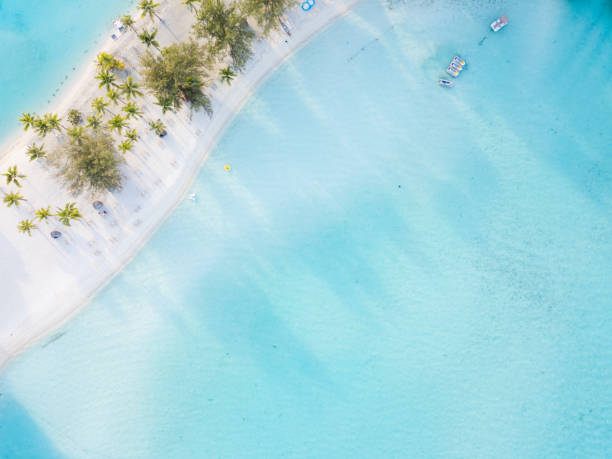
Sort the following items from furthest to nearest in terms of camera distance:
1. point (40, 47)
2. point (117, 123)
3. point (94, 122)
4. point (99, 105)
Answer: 1. point (40, 47)
2. point (94, 122)
3. point (99, 105)
4. point (117, 123)

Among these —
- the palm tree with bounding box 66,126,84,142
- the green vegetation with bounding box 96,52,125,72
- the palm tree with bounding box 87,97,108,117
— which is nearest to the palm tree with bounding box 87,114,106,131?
the palm tree with bounding box 87,97,108,117

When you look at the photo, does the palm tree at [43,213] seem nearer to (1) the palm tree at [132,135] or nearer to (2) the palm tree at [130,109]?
(1) the palm tree at [132,135]

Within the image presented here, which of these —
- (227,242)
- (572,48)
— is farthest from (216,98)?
(572,48)

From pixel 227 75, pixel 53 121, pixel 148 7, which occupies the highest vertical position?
pixel 148 7

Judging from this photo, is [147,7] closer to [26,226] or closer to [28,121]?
[28,121]

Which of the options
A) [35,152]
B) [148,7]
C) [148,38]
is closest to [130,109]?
[148,38]

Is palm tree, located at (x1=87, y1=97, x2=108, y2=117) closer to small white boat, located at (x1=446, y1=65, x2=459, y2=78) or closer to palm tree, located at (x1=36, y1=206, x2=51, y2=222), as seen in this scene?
palm tree, located at (x1=36, y1=206, x2=51, y2=222)

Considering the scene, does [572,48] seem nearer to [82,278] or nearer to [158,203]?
[158,203]
